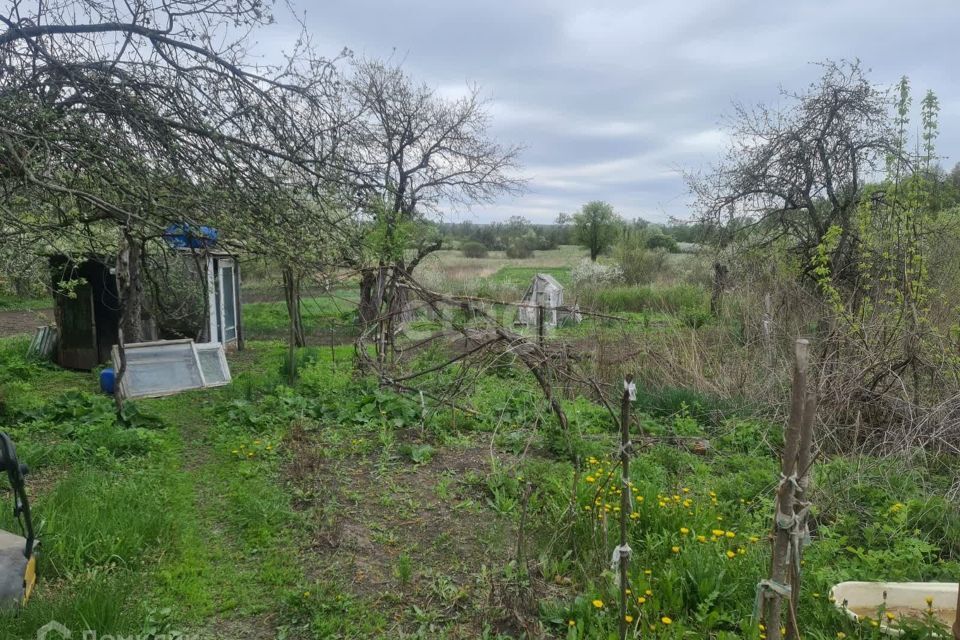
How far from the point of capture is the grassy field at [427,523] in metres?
2.92

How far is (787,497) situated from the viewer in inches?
75.6

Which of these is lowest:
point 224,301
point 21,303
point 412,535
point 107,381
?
point 412,535

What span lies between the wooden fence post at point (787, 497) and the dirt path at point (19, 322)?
14558 millimetres

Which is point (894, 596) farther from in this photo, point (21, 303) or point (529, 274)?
point (529, 274)

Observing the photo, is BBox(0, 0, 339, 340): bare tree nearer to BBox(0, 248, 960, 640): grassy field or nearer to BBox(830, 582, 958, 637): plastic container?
BBox(0, 248, 960, 640): grassy field

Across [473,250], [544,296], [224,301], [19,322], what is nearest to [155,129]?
[224,301]

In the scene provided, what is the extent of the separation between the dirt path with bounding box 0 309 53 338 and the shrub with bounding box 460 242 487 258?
83.6 feet

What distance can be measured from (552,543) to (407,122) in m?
12.6

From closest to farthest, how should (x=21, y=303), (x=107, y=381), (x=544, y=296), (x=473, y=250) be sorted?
(x=107, y=381) < (x=544, y=296) < (x=21, y=303) < (x=473, y=250)

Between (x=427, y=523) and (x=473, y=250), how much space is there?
119ft

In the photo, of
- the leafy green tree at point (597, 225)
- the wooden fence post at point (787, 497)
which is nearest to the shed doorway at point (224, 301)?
the wooden fence post at point (787, 497)

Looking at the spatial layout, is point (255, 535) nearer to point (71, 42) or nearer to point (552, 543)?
point (552, 543)

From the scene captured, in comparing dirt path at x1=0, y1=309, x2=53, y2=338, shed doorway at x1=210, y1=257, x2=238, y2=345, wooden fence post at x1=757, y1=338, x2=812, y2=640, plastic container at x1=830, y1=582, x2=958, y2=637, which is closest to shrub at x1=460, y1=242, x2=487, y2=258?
dirt path at x1=0, y1=309, x2=53, y2=338

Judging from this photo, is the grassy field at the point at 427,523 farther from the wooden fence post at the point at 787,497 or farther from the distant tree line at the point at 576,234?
the distant tree line at the point at 576,234
